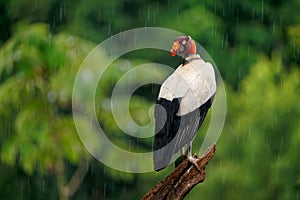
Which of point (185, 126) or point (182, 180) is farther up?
point (185, 126)

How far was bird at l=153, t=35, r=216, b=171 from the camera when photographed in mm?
5176

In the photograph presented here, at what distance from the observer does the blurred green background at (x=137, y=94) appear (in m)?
8.73

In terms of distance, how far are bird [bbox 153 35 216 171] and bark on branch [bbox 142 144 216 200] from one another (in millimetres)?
42

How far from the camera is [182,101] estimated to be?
5.24 meters

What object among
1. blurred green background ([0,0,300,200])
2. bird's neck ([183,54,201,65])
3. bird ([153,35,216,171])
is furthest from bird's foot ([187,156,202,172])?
blurred green background ([0,0,300,200])

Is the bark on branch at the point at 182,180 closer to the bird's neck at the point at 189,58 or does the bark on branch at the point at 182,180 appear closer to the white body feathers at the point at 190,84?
the white body feathers at the point at 190,84

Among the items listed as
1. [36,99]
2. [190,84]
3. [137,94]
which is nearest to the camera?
[190,84]

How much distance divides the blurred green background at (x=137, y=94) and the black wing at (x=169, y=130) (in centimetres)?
307

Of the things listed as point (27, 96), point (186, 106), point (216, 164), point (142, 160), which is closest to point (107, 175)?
point (142, 160)

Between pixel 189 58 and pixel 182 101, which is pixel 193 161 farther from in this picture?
pixel 189 58

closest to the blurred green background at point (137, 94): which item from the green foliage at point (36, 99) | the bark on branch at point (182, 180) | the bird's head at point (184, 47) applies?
the green foliage at point (36, 99)

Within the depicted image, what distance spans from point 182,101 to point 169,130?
0.16 m

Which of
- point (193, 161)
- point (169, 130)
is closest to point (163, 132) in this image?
point (169, 130)

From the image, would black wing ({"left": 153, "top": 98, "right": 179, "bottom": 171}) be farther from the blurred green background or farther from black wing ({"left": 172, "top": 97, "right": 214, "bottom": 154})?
the blurred green background
